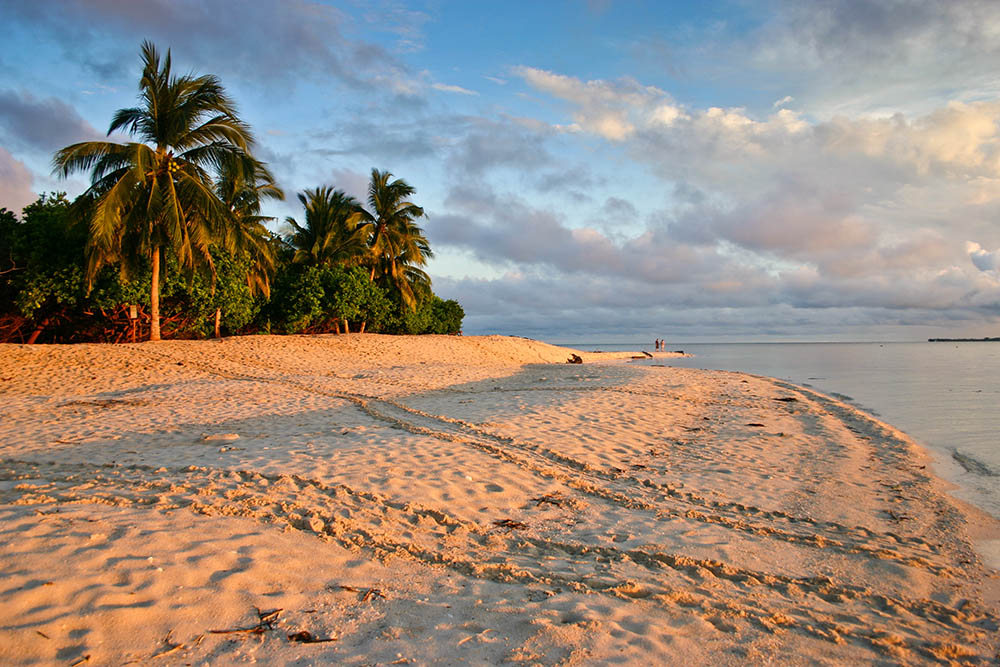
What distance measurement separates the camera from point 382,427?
30.6 ft

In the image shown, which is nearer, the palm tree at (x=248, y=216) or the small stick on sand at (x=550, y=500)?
the small stick on sand at (x=550, y=500)

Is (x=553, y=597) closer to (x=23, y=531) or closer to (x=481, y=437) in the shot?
(x=23, y=531)

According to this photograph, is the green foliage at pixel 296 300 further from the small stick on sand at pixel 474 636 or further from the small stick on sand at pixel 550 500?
the small stick on sand at pixel 474 636

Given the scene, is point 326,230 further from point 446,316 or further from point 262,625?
point 262,625

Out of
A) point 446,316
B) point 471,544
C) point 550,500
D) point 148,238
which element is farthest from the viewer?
point 446,316

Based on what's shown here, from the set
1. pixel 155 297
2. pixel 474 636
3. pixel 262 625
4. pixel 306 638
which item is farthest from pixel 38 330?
pixel 474 636

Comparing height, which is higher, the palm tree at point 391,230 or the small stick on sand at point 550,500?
the palm tree at point 391,230

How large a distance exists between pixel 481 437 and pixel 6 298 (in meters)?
19.8

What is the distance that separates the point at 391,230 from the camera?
3312 centimetres

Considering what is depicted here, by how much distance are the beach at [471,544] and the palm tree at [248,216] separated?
10.8 meters

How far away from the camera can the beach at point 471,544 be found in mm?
3020

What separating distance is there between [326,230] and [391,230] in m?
3.80

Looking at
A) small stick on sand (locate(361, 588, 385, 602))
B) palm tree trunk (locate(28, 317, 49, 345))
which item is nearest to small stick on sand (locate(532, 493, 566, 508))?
small stick on sand (locate(361, 588, 385, 602))

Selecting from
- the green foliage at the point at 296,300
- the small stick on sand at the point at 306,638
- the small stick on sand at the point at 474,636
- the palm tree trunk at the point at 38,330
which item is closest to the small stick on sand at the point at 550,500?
the small stick on sand at the point at 474,636
